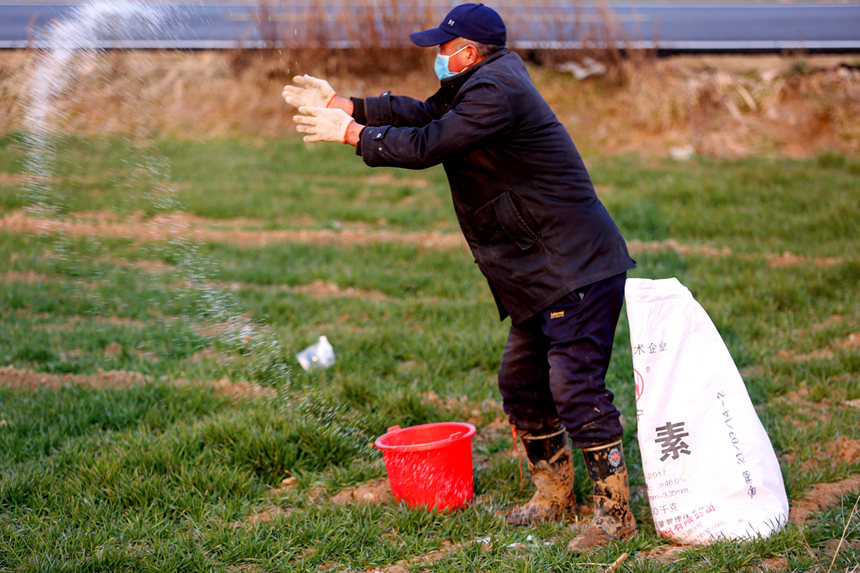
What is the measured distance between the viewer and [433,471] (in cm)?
345

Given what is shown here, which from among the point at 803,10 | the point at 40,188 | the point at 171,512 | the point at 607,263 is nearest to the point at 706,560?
the point at 607,263

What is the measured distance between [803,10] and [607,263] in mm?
16261

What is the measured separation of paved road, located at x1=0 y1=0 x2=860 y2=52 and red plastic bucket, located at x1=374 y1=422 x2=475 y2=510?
9.09m

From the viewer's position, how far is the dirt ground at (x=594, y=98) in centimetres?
1119

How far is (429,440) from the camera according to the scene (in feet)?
12.5

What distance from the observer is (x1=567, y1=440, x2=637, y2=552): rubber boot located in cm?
321

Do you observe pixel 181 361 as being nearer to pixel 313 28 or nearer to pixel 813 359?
pixel 813 359

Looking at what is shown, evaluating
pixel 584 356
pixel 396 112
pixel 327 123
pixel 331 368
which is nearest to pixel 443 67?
pixel 396 112

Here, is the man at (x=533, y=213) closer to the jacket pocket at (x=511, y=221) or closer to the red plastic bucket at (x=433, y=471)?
the jacket pocket at (x=511, y=221)

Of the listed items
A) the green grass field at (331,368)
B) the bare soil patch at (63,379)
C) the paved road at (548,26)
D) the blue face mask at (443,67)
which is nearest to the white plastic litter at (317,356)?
the green grass field at (331,368)

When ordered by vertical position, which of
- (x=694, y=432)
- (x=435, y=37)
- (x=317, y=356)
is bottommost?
(x=694, y=432)

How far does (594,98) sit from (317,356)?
8.66m

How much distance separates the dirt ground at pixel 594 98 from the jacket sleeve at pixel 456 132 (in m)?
8.59

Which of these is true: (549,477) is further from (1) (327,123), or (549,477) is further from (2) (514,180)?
(1) (327,123)
